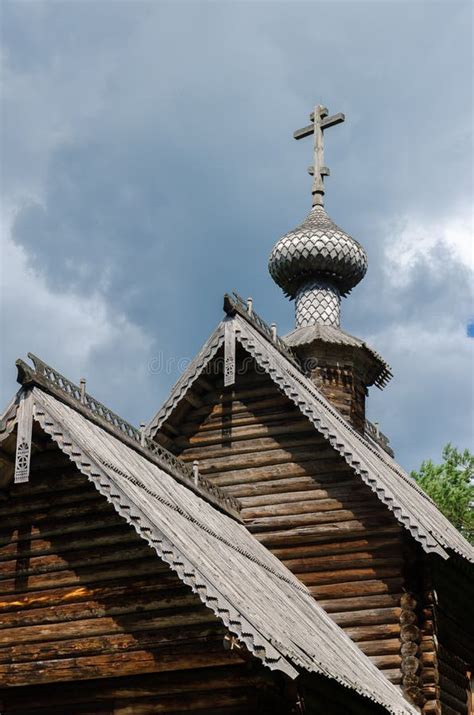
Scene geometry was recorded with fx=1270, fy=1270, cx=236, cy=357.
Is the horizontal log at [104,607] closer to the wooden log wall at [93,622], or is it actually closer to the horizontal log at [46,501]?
the wooden log wall at [93,622]

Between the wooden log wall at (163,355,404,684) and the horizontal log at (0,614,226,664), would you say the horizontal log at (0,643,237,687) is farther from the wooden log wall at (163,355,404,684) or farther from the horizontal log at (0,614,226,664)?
the wooden log wall at (163,355,404,684)

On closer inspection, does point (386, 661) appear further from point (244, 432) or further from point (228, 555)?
point (244, 432)

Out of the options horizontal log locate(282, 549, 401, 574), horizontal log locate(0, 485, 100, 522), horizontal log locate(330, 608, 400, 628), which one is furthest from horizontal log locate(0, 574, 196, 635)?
horizontal log locate(282, 549, 401, 574)

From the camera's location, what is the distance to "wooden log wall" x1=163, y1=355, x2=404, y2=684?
20.7m

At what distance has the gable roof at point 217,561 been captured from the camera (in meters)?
15.0

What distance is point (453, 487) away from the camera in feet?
145

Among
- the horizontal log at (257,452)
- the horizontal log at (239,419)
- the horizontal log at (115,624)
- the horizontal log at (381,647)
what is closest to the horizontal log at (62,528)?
the horizontal log at (115,624)

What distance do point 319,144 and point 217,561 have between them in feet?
53.0

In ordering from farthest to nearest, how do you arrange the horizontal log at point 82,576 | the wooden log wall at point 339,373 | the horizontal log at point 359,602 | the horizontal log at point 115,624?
the wooden log wall at point 339,373, the horizontal log at point 359,602, the horizontal log at point 82,576, the horizontal log at point 115,624

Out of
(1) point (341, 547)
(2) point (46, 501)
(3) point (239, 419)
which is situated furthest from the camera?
(3) point (239, 419)

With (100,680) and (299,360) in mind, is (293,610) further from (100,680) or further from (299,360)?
(299,360)

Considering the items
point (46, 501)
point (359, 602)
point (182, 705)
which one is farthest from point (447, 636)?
point (46, 501)

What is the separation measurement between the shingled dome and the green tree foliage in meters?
14.9

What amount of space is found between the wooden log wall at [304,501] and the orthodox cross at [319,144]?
8.88 m
